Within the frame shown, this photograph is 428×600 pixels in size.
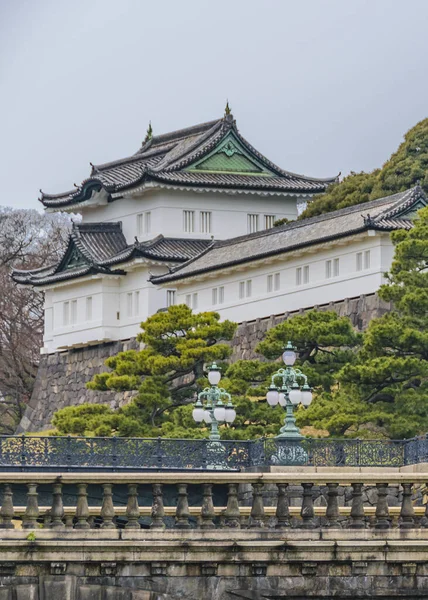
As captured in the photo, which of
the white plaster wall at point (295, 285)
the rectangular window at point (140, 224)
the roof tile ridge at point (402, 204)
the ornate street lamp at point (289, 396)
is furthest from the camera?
the rectangular window at point (140, 224)

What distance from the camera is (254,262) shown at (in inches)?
2729

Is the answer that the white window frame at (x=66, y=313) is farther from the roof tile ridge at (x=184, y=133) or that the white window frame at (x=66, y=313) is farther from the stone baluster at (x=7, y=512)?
the stone baluster at (x=7, y=512)

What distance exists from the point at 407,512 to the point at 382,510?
0.31 m

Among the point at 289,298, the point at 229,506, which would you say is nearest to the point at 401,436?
the point at 289,298

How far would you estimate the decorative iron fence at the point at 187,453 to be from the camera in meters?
33.6

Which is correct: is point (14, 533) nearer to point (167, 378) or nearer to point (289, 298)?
point (167, 378)

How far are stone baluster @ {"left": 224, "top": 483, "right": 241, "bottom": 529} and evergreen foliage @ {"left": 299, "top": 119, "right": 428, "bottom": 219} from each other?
5806 cm

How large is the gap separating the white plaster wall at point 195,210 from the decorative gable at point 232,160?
128 cm

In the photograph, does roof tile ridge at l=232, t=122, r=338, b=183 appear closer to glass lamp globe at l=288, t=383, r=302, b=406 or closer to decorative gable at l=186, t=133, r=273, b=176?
decorative gable at l=186, t=133, r=273, b=176

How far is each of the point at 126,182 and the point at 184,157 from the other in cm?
267

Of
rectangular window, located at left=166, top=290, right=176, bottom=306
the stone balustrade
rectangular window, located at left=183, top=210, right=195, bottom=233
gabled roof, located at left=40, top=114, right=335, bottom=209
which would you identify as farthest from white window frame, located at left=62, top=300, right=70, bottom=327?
the stone balustrade

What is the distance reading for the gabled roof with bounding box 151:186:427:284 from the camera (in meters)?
64.1

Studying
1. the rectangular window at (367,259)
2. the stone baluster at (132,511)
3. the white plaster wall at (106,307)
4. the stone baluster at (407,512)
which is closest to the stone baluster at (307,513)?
the stone baluster at (407,512)

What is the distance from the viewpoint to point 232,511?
75.2 ft
